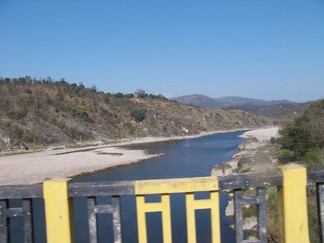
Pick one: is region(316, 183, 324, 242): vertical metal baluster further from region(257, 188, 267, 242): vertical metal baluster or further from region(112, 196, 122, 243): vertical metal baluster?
region(112, 196, 122, 243): vertical metal baluster

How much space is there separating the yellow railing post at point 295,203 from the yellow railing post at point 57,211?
7.51ft

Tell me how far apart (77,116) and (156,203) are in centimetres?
7535

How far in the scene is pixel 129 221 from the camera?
682 inches

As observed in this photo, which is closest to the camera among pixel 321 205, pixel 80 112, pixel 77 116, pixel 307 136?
pixel 321 205

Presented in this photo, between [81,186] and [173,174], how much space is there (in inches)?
1098

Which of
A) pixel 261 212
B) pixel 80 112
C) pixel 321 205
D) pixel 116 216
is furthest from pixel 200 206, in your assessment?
pixel 80 112

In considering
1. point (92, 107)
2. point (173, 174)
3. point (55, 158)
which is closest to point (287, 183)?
point (173, 174)

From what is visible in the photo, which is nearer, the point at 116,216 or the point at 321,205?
the point at 116,216

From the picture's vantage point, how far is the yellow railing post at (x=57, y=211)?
4023mm

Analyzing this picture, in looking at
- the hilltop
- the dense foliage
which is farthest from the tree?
the dense foliage

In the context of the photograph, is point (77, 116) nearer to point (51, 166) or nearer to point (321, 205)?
point (51, 166)

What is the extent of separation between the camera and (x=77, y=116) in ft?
254

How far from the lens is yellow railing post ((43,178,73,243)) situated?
402cm

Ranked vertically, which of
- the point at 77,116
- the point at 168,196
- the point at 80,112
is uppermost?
the point at 80,112
